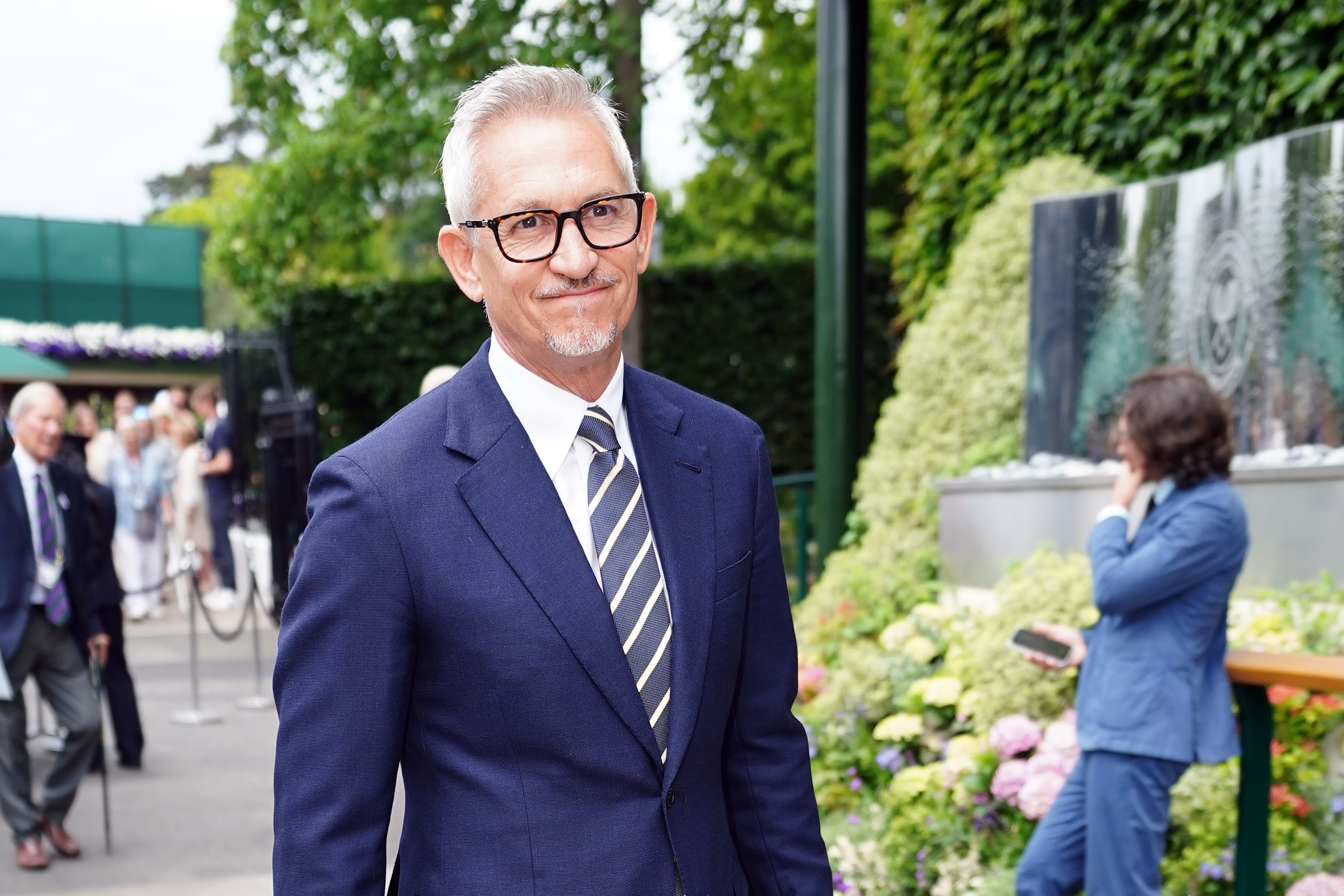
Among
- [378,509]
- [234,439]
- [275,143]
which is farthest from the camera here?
[275,143]

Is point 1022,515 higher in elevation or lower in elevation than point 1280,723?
higher

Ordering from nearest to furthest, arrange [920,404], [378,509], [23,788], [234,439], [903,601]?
[378,509]
[23,788]
[903,601]
[920,404]
[234,439]

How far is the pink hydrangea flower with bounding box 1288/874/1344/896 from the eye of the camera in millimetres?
3631

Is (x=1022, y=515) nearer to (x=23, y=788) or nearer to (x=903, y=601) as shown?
(x=903, y=601)

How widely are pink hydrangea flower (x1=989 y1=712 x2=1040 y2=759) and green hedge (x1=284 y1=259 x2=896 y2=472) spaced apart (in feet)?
32.4

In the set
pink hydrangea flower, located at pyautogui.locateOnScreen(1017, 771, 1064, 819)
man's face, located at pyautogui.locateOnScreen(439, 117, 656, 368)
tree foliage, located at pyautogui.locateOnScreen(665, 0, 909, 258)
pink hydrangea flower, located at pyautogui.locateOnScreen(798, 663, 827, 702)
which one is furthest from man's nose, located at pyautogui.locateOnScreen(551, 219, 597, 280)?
tree foliage, located at pyautogui.locateOnScreen(665, 0, 909, 258)

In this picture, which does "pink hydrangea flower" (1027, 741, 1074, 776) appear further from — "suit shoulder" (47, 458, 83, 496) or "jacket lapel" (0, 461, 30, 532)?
"suit shoulder" (47, 458, 83, 496)

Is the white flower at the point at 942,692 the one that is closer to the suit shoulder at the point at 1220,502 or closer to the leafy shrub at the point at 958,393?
the suit shoulder at the point at 1220,502

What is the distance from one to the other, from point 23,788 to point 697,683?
216 inches

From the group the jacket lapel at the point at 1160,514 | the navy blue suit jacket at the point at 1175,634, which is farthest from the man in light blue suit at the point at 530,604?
the jacket lapel at the point at 1160,514

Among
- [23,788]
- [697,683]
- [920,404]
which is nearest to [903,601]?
[920,404]

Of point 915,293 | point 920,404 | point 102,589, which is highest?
point 915,293

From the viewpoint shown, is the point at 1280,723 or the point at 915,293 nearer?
the point at 1280,723

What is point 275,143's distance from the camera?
14.3 meters
